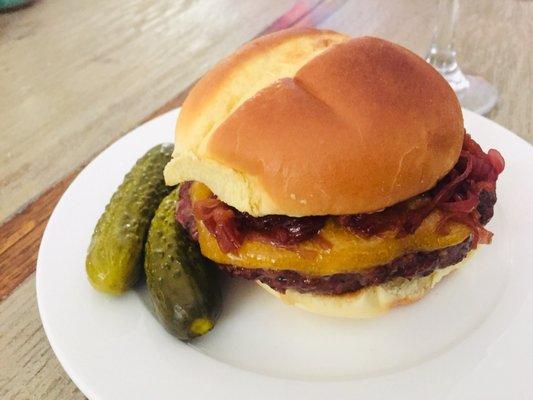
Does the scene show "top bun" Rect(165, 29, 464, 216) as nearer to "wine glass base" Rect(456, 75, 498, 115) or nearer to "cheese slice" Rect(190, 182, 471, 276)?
"cheese slice" Rect(190, 182, 471, 276)

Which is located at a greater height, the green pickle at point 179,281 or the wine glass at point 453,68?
the green pickle at point 179,281

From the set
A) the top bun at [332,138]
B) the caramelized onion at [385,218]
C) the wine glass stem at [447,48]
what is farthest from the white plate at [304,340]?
the wine glass stem at [447,48]

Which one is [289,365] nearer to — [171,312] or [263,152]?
[171,312]

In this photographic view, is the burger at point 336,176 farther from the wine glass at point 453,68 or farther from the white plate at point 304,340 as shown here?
the wine glass at point 453,68

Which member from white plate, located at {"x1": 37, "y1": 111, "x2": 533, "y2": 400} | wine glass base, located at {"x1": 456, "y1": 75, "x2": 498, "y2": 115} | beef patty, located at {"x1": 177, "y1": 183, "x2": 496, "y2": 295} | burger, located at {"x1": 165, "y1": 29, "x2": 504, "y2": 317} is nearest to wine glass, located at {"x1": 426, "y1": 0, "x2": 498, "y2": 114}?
wine glass base, located at {"x1": 456, "y1": 75, "x2": 498, "y2": 115}

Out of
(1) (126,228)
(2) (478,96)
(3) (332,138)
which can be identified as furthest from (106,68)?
(3) (332,138)

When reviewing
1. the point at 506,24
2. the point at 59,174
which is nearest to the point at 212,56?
the point at 59,174
